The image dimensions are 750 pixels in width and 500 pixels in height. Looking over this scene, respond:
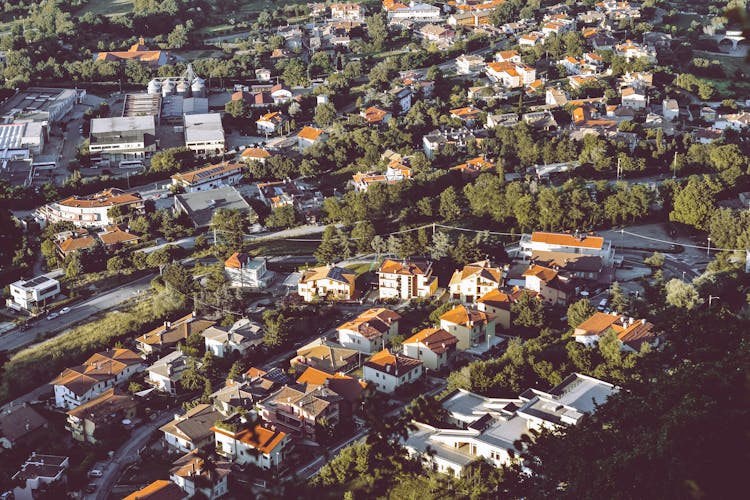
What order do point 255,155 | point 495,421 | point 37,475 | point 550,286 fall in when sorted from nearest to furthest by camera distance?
1. point 37,475
2. point 495,421
3. point 550,286
4. point 255,155

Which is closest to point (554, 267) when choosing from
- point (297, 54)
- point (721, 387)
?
point (721, 387)

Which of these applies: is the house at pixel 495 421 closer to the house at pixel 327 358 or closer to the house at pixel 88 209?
the house at pixel 327 358

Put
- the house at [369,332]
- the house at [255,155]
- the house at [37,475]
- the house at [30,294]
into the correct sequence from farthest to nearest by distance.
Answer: the house at [255,155], the house at [30,294], the house at [369,332], the house at [37,475]

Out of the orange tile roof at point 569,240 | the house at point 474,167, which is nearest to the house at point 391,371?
the orange tile roof at point 569,240

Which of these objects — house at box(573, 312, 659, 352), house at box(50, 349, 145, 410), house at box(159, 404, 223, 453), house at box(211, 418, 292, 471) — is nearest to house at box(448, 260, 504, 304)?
house at box(573, 312, 659, 352)

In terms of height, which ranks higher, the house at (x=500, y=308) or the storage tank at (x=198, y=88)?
the storage tank at (x=198, y=88)

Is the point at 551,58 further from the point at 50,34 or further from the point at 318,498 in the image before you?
the point at 318,498

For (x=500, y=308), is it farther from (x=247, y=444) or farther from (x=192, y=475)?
(x=192, y=475)

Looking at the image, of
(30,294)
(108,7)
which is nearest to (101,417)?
(30,294)
